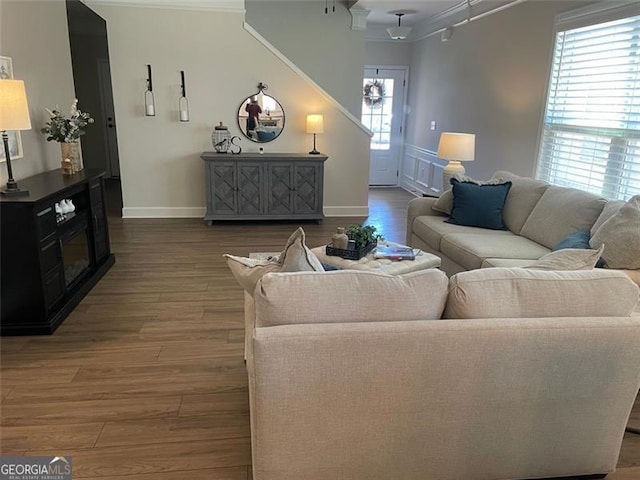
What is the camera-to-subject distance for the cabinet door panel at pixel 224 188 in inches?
228

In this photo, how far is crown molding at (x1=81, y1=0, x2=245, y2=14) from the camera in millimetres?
5527

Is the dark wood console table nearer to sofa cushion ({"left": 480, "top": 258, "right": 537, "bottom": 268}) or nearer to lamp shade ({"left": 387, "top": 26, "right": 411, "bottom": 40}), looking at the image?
sofa cushion ({"left": 480, "top": 258, "right": 537, "bottom": 268})

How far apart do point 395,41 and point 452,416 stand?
26.2 ft

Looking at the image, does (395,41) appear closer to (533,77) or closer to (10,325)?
(533,77)

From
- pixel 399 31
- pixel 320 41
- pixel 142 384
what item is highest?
pixel 399 31

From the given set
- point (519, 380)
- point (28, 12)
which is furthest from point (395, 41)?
point (519, 380)

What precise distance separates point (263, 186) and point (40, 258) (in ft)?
10.5

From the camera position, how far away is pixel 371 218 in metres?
6.56

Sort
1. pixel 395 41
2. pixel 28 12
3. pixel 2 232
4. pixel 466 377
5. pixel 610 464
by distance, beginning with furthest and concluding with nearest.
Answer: pixel 395 41 < pixel 28 12 < pixel 2 232 < pixel 610 464 < pixel 466 377

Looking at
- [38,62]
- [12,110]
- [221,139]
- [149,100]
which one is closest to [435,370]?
[12,110]

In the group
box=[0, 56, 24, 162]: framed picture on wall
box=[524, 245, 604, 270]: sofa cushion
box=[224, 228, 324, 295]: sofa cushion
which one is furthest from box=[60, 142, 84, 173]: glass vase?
box=[524, 245, 604, 270]: sofa cushion

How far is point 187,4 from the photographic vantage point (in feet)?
18.4

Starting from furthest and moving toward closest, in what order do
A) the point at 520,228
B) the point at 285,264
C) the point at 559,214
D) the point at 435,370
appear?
the point at 520,228
the point at 559,214
the point at 285,264
the point at 435,370

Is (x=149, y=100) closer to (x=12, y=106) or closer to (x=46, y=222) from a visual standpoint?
(x=12, y=106)
